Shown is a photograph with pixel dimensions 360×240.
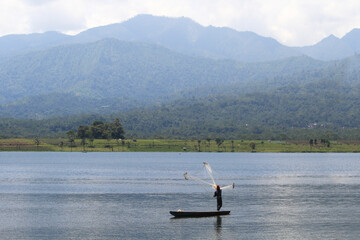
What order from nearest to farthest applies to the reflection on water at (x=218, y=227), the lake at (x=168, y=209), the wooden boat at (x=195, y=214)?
the reflection on water at (x=218, y=227)
the lake at (x=168, y=209)
the wooden boat at (x=195, y=214)

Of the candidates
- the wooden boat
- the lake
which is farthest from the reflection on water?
the wooden boat

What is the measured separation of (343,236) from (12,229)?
38.8 metres

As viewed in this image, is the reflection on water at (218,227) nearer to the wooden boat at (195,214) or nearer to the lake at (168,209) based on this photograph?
the lake at (168,209)

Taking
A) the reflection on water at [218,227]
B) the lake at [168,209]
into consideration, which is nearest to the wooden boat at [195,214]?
the lake at [168,209]

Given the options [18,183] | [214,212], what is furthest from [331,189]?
[18,183]

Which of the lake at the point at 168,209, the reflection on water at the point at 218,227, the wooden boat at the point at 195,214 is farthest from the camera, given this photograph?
the wooden boat at the point at 195,214

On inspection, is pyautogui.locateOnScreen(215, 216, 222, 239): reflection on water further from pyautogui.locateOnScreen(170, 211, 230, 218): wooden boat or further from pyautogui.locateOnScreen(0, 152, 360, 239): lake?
pyautogui.locateOnScreen(170, 211, 230, 218): wooden boat

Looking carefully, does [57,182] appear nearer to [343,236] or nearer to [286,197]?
[286,197]

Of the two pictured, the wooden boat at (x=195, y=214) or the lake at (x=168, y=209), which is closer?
the lake at (x=168, y=209)

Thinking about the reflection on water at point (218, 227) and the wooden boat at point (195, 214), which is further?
the wooden boat at point (195, 214)

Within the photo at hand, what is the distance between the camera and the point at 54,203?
93.3 m

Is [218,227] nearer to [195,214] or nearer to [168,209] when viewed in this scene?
[195,214]

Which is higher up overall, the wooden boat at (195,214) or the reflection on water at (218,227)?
the wooden boat at (195,214)

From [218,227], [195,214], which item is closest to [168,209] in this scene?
[195,214]
